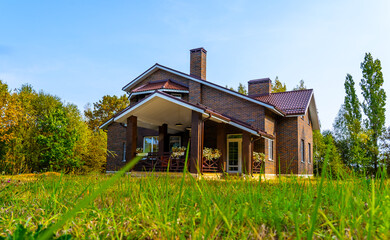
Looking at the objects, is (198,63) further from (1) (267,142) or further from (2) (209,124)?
(1) (267,142)

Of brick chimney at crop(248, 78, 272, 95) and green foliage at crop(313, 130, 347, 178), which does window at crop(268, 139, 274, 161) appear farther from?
brick chimney at crop(248, 78, 272, 95)

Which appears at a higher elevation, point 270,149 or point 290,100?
point 290,100

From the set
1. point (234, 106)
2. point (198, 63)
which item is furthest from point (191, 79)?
point (234, 106)

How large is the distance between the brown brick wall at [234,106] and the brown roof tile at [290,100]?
6.45ft

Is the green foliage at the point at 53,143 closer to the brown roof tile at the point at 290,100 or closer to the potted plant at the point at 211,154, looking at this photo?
the potted plant at the point at 211,154

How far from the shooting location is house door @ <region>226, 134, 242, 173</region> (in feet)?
59.6

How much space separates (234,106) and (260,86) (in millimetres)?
4345

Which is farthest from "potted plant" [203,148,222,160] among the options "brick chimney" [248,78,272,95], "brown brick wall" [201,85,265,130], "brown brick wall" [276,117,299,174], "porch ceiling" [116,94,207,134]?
"brick chimney" [248,78,272,95]

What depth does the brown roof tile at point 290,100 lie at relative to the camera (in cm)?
1935

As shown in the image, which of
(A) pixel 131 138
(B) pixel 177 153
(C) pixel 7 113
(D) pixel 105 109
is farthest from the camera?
(D) pixel 105 109

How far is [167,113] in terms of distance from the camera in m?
15.6

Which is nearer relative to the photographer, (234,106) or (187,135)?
(234,106)

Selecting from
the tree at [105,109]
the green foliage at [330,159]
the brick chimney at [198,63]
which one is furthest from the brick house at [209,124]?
the tree at [105,109]

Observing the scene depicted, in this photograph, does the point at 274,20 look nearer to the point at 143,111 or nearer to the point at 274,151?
the point at 143,111
